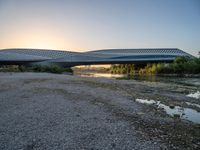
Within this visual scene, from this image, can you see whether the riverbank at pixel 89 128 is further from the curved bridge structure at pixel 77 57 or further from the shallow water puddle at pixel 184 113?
the curved bridge structure at pixel 77 57

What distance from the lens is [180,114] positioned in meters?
14.4

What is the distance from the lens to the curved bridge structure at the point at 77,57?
98.2m

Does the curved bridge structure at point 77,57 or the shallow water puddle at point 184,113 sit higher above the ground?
the curved bridge structure at point 77,57

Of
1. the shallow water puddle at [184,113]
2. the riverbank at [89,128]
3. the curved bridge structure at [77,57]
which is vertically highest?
the curved bridge structure at [77,57]

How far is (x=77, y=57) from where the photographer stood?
104 metres

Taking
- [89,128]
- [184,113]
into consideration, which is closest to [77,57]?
[184,113]

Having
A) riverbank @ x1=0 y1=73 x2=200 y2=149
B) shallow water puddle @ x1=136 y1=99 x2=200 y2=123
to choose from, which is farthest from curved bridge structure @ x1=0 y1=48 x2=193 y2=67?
riverbank @ x1=0 y1=73 x2=200 y2=149

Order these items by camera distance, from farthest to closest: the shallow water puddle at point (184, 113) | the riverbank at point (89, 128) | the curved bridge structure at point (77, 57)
Answer: the curved bridge structure at point (77, 57), the shallow water puddle at point (184, 113), the riverbank at point (89, 128)

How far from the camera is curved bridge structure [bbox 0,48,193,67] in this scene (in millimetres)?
98188

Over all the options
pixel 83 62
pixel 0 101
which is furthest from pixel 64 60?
pixel 0 101

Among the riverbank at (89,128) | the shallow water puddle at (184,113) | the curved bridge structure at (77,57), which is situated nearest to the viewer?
the riverbank at (89,128)

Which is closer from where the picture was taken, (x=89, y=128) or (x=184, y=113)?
(x=89, y=128)

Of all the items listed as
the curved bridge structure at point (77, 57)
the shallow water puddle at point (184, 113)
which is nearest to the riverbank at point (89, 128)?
the shallow water puddle at point (184, 113)

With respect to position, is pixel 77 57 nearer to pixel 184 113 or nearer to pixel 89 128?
pixel 184 113
